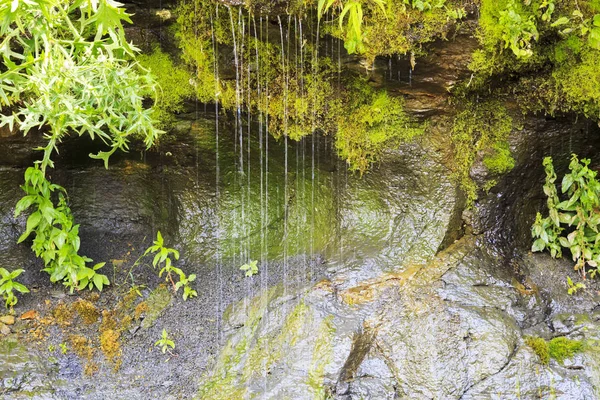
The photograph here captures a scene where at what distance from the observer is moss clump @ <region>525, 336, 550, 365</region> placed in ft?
9.20

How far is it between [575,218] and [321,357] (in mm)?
2035

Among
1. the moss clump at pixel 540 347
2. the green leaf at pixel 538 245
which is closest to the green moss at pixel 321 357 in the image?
the moss clump at pixel 540 347

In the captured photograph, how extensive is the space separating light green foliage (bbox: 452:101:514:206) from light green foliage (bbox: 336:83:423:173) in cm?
31

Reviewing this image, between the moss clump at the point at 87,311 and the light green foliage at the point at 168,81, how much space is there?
153cm

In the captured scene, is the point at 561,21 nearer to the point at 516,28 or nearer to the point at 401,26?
the point at 516,28

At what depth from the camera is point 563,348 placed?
2.82 meters

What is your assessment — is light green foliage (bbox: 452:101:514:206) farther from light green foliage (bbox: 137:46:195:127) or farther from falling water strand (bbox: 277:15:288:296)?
light green foliage (bbox: 137:46:195:127)

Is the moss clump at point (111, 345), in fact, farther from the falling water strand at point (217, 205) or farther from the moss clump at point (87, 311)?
the falling water strand at point (217, 205)

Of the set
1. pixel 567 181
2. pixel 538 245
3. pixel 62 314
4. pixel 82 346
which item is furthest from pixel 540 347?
pixel 62 314

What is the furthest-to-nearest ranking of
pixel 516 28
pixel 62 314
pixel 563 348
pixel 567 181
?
pixel 62 314, pixel 567 181, pixel 516 28, pixel 563 348

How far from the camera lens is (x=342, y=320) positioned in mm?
3072

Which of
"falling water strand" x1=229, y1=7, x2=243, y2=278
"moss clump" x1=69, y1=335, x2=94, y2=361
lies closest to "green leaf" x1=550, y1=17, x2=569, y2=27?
"falling water strand" x1=229, y1=7, x2=243, y2=278

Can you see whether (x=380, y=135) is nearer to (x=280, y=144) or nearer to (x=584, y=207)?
(x=280, y=144)

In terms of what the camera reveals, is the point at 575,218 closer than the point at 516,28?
No
